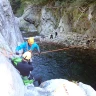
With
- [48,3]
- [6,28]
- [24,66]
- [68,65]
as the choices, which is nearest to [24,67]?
[24,66]

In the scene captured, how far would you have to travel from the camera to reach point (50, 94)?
10.6m

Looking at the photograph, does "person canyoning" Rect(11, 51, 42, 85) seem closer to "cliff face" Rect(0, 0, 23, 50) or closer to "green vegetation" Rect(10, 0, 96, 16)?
"cliff face" Rect(0, 0, 23, 50)

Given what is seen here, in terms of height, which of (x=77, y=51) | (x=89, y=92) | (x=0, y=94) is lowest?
(x=77, y=51)

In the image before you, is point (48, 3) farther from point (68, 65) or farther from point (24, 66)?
point (24, 66)

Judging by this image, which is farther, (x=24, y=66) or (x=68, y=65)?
(x=68, y=65)

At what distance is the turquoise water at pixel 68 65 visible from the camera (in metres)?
19.8

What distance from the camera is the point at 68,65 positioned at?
2262 centimetres

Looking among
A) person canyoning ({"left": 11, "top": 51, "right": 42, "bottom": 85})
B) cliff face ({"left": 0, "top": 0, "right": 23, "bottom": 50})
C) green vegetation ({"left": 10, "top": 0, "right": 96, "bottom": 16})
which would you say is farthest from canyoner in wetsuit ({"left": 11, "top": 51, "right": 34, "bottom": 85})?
green vegetation ({"left": 10, "top": 0, "right": 96, "bottom": 16})

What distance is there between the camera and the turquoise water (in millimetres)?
19812

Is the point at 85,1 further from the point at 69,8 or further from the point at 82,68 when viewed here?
the point at 82,68

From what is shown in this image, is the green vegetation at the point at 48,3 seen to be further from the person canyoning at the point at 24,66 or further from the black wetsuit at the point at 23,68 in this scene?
the black wetsuit at the point at 23,68

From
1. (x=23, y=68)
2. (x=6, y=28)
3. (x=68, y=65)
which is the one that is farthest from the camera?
(x=68, y=65)

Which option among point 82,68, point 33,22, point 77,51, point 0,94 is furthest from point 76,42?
point 0,94

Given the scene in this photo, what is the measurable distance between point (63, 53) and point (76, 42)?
11.2 ft
